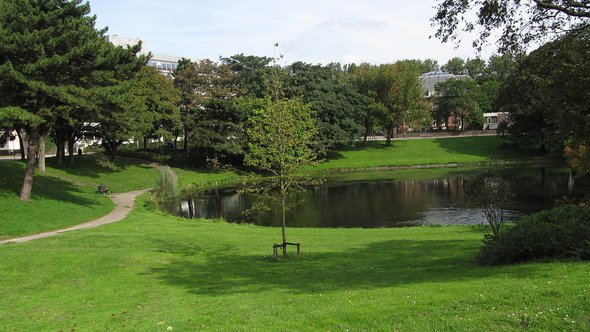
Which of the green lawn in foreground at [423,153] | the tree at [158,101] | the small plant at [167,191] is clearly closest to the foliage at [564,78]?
the small plant at [167,191]

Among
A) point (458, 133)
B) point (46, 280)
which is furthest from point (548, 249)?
point (458, 133)

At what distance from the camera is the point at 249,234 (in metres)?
25.3

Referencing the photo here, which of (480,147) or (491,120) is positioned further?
(491,120)

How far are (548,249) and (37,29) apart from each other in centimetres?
2913

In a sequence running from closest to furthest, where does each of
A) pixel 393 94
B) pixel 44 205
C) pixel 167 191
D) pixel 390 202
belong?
pixel 44 205
pixel 390 202
pixel 167 191
pixel 393 94

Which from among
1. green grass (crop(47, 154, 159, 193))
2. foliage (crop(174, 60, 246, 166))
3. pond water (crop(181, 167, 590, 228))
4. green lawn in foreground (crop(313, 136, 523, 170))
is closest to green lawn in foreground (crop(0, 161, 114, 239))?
green grass (crop(47, 154, 159, 193))

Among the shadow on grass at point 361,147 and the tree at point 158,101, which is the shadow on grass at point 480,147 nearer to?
the shadow on grass at point 361,147

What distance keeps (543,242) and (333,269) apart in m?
6.10

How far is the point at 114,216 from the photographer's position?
104ft

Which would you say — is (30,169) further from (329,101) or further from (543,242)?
(329,101)

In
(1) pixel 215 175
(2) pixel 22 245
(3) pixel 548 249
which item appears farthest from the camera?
(1) pixel 215 175

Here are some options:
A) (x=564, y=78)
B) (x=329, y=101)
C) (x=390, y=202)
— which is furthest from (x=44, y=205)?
(x=329, y=101)

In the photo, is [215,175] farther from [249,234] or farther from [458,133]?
[458,133]

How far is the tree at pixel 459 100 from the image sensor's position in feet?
311
